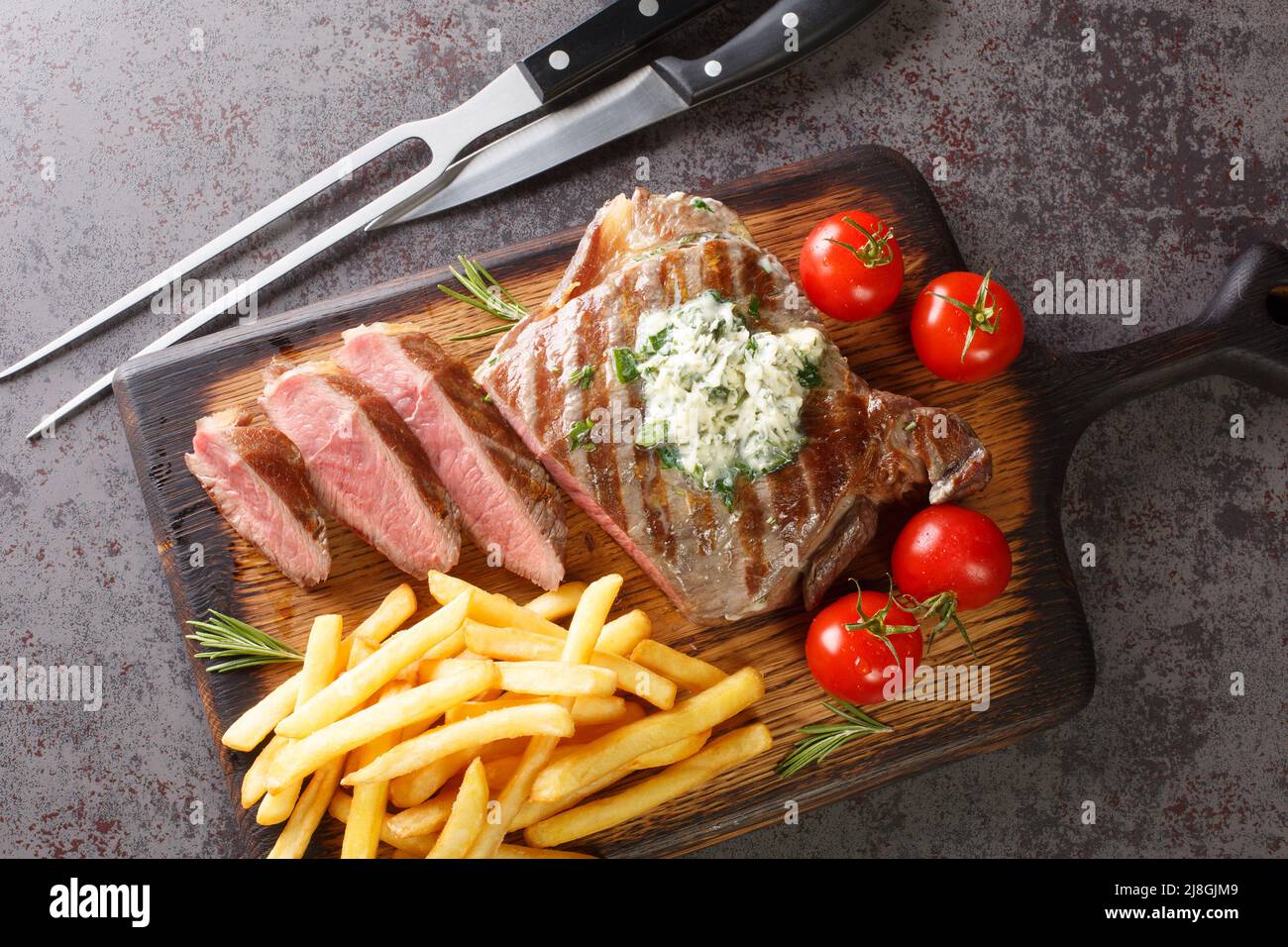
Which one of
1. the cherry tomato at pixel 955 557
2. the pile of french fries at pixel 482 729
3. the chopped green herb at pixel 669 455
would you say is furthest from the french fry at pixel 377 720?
the cherry tomato at pixel 955 557

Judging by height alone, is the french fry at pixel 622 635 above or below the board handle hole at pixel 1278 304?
below

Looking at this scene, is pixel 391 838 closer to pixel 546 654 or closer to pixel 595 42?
pixel 546 654

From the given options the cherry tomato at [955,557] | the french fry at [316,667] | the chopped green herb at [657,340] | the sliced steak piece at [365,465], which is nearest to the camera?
the french fry at [316,667]

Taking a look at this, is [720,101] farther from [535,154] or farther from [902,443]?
[902,443]

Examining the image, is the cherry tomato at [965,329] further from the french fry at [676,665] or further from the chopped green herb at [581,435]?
the french fry at [676,665]

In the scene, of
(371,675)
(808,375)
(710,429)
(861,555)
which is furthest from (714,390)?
(371,675)

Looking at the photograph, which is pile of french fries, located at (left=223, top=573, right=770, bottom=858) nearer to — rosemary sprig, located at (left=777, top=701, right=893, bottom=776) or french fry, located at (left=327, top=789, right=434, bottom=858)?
french fry, located at (left=327, top=789, right=434, bottom=858)

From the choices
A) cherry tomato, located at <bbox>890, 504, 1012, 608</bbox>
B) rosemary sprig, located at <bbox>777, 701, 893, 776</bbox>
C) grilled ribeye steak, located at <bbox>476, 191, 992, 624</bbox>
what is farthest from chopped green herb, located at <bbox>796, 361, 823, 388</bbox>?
rosemary sprig, located at <bbox>777, 701, 893, 776</bbox>
